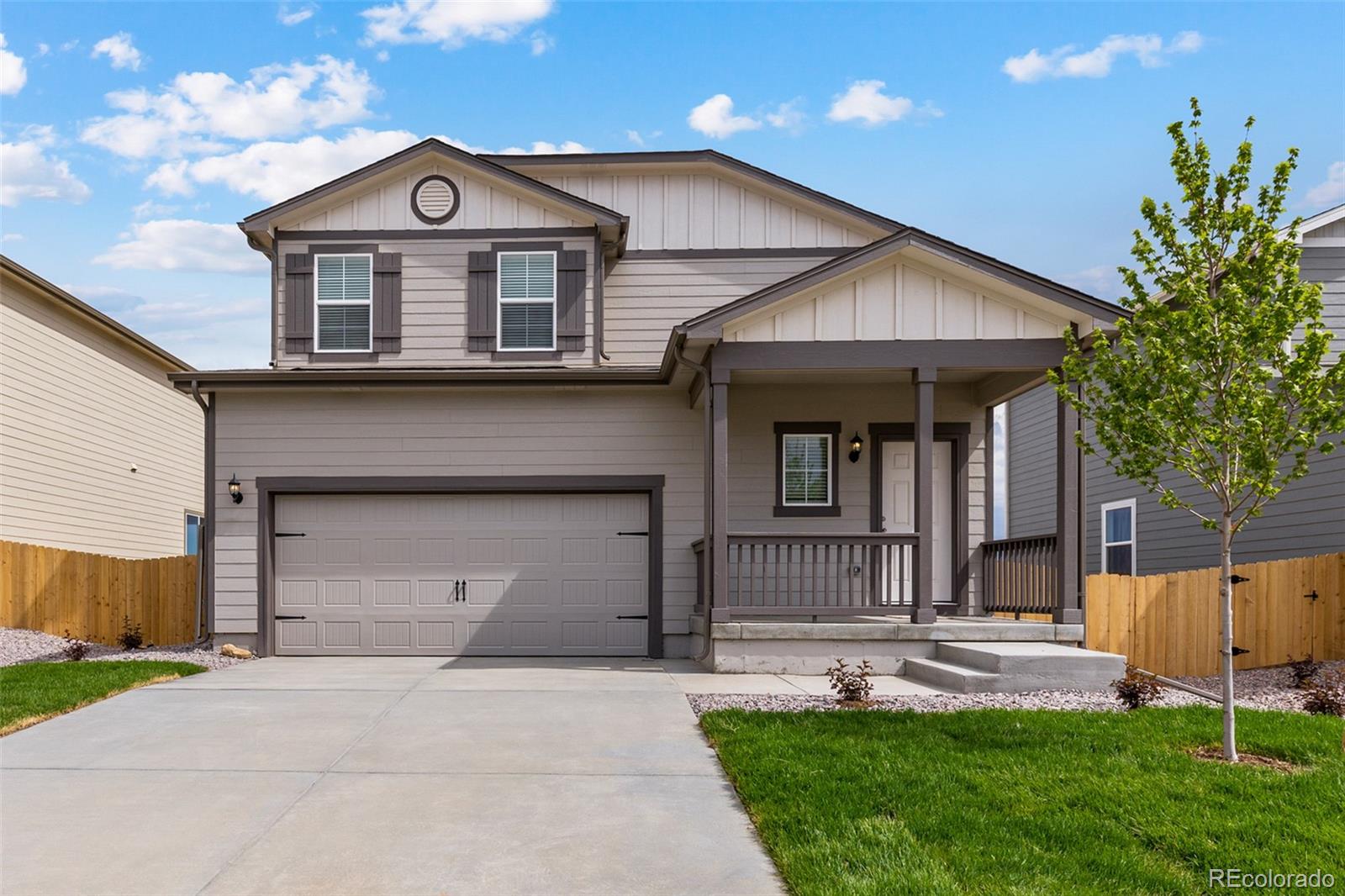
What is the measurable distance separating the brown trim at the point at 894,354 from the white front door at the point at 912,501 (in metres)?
2.39

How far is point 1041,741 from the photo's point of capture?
667cm

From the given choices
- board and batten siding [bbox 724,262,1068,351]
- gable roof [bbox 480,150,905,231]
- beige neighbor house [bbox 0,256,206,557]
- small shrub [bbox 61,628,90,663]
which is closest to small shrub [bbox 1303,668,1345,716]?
board and batten siding [bbox 724,262,1068,351]

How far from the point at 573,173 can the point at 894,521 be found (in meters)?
6.65

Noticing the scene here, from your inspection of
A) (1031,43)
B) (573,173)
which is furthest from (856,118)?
(573,173)

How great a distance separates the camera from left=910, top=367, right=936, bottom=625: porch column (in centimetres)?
1034

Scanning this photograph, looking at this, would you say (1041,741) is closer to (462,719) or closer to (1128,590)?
(462,719)

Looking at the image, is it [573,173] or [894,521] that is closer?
[894,521]

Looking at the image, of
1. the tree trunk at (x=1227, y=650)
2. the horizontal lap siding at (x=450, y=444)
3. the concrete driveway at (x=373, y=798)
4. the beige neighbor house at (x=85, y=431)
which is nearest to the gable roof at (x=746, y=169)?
the horizontal lap siding at (x=450, y=444)

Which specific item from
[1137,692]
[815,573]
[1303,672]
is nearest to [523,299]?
[815,573]

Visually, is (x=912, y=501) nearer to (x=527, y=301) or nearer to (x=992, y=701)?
(x=992, y=701)

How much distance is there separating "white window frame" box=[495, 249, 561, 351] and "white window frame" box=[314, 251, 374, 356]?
1.65m

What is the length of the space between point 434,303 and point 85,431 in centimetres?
840

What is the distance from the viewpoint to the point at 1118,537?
1786 centimetres

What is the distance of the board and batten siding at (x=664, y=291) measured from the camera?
14.0 metres
